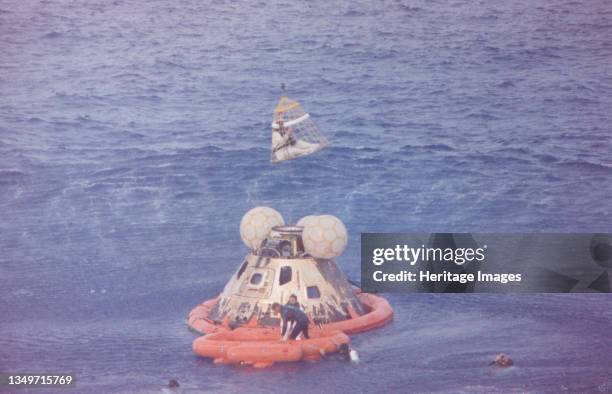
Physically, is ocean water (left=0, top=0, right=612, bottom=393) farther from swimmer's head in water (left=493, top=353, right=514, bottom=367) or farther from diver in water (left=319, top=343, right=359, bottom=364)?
diver in water (left=319, top=343, right=359, bottom=364)

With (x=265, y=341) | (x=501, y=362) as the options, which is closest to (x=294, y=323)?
(x=265, y=341)

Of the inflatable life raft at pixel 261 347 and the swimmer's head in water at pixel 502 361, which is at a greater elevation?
the inflatable life raft at pixel 261 347

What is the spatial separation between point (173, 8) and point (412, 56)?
3073mm

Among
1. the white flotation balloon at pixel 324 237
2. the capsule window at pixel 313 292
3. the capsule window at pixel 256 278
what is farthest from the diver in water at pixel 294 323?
the white flotation balloon at pixel 324 237

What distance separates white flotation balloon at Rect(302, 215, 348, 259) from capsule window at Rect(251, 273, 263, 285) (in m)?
0.66

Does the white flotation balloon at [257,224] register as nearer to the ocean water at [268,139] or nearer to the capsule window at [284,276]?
the ocean water at [268,139]

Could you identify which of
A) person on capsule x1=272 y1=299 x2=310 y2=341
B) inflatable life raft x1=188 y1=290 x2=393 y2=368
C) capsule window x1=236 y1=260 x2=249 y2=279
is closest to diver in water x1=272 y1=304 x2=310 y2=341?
person on capsule x1=272 y1=299 x2=310 y2=341

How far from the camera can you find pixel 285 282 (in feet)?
48.4

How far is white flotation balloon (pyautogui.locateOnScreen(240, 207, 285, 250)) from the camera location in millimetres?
14945

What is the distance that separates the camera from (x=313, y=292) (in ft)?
48.5

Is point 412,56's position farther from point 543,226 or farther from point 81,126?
point 81,126

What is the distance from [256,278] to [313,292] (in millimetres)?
726

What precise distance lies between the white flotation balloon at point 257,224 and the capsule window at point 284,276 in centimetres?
50

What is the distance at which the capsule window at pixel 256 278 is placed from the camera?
14867mm
